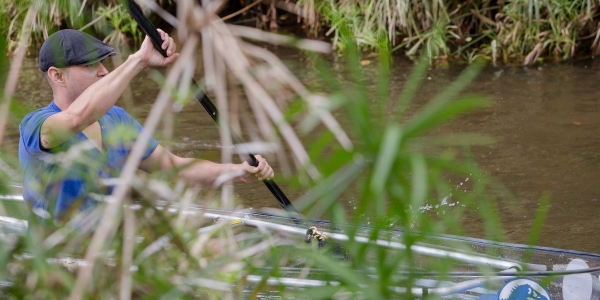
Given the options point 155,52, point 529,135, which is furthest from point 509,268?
point 529,135

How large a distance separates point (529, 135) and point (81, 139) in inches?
149

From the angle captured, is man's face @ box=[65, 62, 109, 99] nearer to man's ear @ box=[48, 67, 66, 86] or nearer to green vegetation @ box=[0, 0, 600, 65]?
man's ear @ box=[48, 67, 66, 86]

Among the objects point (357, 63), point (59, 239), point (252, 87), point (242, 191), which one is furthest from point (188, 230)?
point (242, 191)

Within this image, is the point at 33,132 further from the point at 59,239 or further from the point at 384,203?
the point at 384,203

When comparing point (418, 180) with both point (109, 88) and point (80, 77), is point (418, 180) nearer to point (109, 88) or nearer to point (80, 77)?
point (109, 88)

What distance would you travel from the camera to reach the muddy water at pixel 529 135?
4.33 metres

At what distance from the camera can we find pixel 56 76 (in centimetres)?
284

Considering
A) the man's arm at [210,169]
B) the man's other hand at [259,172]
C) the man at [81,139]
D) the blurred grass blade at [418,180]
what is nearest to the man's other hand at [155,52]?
the man at [81,139]

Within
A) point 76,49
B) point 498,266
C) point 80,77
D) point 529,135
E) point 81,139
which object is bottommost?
point 529,135

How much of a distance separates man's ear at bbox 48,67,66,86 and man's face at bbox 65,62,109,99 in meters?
0.02

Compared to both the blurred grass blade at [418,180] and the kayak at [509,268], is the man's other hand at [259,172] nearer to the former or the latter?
the kayak at [509,268]

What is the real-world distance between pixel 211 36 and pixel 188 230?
1.14 feet

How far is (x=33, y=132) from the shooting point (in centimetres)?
275

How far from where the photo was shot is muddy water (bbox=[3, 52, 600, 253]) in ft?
14.2
